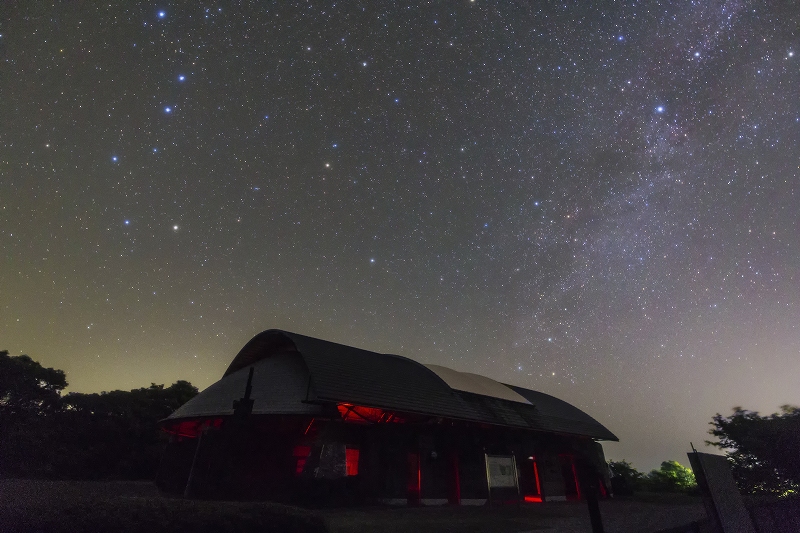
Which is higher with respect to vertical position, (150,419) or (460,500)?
(150,419)

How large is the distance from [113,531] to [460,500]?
15.8 metres

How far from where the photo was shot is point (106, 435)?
28.6 metres

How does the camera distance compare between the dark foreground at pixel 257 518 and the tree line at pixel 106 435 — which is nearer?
the dark foreground at pixel 257 518

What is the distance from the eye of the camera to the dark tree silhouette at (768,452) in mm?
21438

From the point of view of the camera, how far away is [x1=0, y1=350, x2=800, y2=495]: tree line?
22594 mm

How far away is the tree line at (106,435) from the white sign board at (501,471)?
13545 millimetres

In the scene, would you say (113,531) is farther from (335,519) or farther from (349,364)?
(349,364)

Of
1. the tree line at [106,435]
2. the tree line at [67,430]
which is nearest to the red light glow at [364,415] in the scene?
the tree line at [106,435]

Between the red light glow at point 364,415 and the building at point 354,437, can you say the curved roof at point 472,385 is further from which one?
the red light glow at point 364,415

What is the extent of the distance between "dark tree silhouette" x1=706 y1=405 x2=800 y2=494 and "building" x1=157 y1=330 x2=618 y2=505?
9.94 meters

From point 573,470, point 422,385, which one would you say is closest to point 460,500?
point 422,385

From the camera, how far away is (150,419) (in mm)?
31234

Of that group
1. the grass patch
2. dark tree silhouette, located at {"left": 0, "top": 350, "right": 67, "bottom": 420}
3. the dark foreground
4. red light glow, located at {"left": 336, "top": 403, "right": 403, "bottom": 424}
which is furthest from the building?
dark tree silhouette, located at {"left": 0, "top": 350, "right": 67, "bottom": 420}

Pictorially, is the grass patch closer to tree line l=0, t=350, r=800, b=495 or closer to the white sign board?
the white sign board
